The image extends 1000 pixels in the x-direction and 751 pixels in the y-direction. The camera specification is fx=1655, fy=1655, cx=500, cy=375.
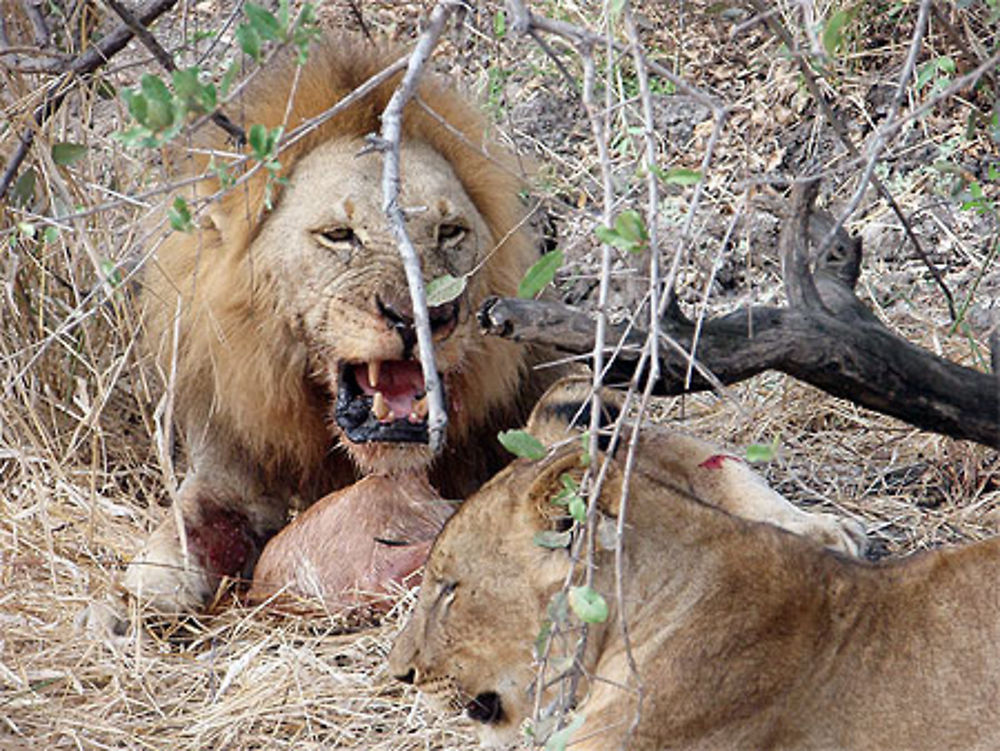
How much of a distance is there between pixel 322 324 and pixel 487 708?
111 centimetres

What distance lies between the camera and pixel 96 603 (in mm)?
3607

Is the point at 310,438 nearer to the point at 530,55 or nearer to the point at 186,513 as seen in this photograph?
the point at 186,513

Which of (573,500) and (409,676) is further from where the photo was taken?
(409,676)

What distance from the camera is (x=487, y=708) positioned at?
2641 millimetres

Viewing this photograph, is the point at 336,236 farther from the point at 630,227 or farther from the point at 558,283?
the point at 630,227

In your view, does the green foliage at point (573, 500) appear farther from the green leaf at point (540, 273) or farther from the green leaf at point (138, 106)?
the green leaf at point (138, 106)

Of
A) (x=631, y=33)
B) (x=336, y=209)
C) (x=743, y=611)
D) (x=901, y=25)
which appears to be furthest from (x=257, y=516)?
(x=901, y=25)

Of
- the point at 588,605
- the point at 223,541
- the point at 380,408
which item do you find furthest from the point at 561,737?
the point at 223,541

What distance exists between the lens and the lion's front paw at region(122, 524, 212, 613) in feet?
11.8

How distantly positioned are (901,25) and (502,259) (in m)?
2.39

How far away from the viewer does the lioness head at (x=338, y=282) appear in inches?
136

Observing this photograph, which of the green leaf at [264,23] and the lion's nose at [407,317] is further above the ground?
the green leaf at [264,23]

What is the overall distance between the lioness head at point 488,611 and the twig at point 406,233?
1.44ft

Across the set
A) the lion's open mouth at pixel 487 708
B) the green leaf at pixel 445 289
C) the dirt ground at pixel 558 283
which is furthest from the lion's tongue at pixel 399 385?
the green leaf at pixel 445 289
